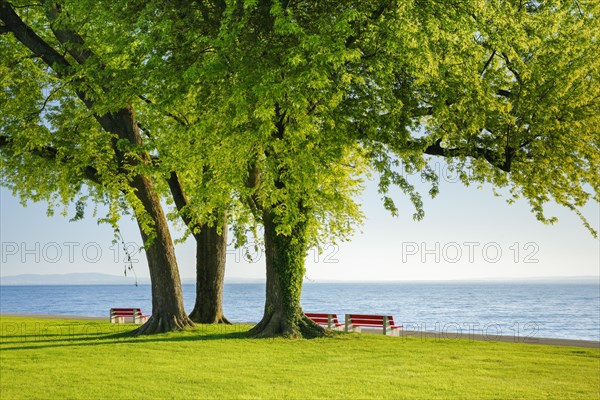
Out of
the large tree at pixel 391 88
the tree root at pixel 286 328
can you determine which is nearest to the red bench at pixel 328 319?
the tree root at pixel 286 328

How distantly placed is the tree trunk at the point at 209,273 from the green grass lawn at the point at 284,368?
526cm

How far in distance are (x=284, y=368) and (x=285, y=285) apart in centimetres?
700

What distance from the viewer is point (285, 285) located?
24.2 metres

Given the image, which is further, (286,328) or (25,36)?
(286,328)

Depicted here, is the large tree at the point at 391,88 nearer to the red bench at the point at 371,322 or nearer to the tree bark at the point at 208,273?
the red bench at the point at 371,322

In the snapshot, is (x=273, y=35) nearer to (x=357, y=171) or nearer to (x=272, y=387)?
(x=272, y=387)

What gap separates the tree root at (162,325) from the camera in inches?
982

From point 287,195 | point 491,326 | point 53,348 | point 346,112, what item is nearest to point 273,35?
point 346,112

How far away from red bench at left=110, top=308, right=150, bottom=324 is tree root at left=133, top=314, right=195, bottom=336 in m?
8.44

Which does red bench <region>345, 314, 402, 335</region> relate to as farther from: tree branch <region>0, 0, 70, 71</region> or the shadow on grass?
tree branch <region>0, 0, 70, 71</region>

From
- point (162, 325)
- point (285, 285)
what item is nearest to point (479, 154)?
point (285, 285)

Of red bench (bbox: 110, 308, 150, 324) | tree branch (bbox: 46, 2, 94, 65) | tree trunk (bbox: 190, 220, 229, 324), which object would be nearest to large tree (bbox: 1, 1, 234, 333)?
tree branch (bbox: 46, 2, 94, 65)

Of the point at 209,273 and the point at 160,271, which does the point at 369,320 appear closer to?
the point at 209,273

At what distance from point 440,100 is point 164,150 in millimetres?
8595
